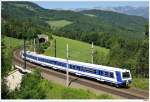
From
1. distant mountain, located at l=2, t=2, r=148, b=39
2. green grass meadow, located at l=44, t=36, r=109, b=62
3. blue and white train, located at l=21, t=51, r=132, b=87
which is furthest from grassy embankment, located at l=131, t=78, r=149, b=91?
distant mountain, located at l=2, t=2, r=148, b=39

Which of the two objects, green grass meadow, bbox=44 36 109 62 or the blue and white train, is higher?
the blue and white train

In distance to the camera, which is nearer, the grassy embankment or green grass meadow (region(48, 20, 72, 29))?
the grassy embankment

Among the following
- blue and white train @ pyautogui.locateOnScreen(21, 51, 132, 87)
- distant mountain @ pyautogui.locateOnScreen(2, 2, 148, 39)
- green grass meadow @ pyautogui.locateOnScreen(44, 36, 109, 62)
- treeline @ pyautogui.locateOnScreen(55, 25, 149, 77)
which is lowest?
distant mountain @ pyautogui.locateOnScreen(2, 2, 148, 39)

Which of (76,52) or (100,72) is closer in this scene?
(100,72)

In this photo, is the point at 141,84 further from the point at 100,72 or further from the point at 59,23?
the point at 59,23

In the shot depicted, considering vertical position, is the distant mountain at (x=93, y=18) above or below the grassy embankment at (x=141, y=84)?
below

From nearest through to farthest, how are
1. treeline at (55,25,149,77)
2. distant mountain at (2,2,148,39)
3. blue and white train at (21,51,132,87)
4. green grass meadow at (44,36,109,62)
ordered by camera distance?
blue and white train at (21,51,132,87) < treeline at (55,25,149,77) < green grass meadow at (44,36,109,62) < distant mountain at (2,2,148,39)

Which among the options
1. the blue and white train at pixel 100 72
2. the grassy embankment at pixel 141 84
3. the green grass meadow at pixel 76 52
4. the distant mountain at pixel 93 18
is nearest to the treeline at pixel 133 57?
the green grass meadow at pixel 76 52

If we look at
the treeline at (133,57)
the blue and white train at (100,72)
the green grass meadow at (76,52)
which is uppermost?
the blue and white train at (100,72)

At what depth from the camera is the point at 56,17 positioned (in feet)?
396

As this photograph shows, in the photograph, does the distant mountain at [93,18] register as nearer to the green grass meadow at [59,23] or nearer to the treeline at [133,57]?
the green grass meadow at [59,23]

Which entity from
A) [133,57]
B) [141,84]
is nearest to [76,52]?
[133,57]

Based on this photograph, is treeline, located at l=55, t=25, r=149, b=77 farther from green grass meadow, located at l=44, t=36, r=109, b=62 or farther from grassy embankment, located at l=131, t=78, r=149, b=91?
grassy embankment, located at l=131, t=78, r=149, b=91

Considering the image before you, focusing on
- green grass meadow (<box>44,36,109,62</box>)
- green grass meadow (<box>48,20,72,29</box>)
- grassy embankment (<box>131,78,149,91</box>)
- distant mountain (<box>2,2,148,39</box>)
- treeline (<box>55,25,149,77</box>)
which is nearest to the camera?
grassy embankment (<box>131,78,149,91</box>)
